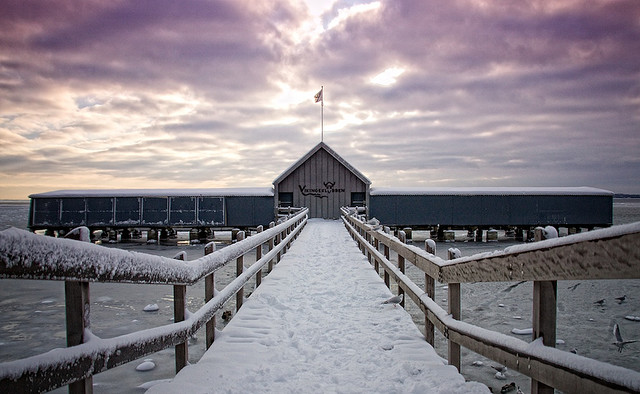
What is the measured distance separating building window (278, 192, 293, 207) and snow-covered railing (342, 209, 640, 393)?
2508 cm

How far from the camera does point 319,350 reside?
4191mm

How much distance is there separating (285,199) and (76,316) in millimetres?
26627

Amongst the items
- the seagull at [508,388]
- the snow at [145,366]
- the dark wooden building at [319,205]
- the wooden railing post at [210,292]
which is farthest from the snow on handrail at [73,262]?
the dark wooden building at [319,205]

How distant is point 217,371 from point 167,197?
2644 centimetres

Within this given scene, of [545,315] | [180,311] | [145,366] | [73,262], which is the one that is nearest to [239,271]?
[180,311]

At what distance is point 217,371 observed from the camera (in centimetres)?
352

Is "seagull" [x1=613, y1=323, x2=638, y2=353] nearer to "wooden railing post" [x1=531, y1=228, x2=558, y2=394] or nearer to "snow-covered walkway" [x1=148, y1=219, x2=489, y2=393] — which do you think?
"snow-covered walkway" [x1=148, y1=219, x2=489, y2=393]

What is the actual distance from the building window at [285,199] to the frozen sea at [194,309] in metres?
14.7

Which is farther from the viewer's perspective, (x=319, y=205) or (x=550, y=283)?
(x=319, y=205)

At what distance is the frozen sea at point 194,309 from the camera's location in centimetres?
643

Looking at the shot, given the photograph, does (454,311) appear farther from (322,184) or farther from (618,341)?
(322,184)

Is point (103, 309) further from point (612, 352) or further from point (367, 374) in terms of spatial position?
point (612, 352)

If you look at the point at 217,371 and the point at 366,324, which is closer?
the point at 217,371

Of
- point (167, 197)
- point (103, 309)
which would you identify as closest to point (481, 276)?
point (103, 309)
